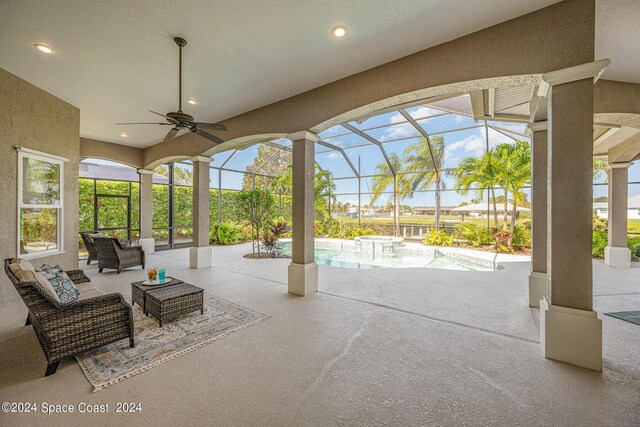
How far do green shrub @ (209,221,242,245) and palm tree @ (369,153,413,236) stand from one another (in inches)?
270

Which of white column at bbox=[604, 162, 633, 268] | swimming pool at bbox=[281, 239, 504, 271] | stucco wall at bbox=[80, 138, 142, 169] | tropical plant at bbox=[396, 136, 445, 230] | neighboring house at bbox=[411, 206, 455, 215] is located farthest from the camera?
neighboring house at bbox=[411, 206, 455, 215]

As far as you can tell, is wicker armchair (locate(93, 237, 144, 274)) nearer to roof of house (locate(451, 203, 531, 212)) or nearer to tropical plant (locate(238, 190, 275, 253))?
tropical plant (locate(238, 190, 275, 253))

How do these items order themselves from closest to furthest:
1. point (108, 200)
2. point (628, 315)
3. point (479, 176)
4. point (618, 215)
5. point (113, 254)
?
point (628, 315) → point (113, 254) → point (618, 215) → point (108, 200) → point (479, 176)

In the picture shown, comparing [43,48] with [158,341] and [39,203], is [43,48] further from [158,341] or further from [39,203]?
[158,341]

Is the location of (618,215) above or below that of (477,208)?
below

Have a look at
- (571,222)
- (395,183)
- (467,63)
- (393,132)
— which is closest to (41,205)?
(467,63)

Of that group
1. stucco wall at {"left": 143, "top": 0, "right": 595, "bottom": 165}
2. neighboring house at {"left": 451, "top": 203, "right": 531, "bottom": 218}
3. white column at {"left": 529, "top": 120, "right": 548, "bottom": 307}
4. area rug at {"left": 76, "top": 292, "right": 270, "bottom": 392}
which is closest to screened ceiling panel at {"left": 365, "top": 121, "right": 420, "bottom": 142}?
neighboring house at {"left": 451, "top": 203, "right": 531, "bottom": 218}

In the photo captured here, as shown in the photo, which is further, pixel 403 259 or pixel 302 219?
pixel 403 259

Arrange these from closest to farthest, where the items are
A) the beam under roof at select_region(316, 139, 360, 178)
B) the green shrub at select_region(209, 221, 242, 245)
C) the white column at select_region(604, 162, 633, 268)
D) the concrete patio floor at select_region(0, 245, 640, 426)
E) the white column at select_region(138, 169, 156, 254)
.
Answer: the concrete patio floor at select_region(0, 245, 640, 426), the white column at select_region(604, 162, 633, 268), the white column at select_region(138, 169, 156, 254), the green shrub at select_region(209, 221, 242, 245), the beam under roof at select_region(316, 139, 360, 178)

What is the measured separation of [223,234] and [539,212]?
35.0ft

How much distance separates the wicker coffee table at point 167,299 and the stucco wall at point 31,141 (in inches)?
88.1

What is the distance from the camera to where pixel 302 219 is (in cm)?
468

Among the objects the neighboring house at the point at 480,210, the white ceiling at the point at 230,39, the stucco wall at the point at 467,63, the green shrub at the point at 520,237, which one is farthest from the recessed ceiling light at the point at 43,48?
the green shrub at the point at 520,237

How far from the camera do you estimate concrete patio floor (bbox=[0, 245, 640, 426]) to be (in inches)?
→ 76.9
